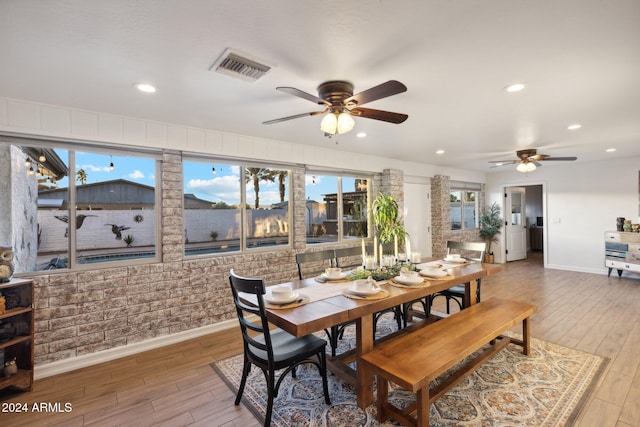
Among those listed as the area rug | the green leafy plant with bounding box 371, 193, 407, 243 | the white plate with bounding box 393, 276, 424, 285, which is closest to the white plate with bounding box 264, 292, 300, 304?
the area rug

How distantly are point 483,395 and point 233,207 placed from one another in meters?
3.35

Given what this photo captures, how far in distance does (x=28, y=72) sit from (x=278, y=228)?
A: 9.74 ft

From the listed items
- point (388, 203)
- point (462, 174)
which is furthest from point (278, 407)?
point (462, 174)

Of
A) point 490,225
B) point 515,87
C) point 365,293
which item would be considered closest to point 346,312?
point 365,293

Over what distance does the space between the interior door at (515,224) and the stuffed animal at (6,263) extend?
929cm

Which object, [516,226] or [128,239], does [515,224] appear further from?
[128,239]

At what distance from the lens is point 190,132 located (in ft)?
11.4

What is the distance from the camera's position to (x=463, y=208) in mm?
7688

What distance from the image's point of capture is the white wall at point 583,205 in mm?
6105

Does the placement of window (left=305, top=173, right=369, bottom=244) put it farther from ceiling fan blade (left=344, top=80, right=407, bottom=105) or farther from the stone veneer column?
ceiling fan blade (left=344, top=80, right=407, bottom=105)

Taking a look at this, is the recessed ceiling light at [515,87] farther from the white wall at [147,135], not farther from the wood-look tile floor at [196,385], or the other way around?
the white wall at [147,135]

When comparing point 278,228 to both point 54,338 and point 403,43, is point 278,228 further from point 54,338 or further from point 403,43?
point 403,43

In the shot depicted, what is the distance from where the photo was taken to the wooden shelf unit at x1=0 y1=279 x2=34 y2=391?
7.92ft

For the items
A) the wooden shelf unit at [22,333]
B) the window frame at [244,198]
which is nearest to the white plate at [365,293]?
the window frame at [244,198]
